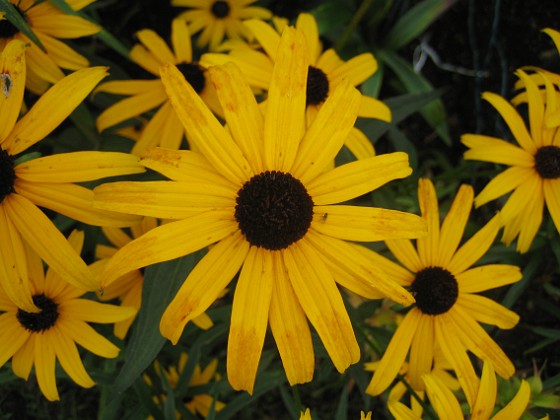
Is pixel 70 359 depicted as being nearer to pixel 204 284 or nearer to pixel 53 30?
pixel 204 284

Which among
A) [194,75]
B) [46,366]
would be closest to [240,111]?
[194,75]

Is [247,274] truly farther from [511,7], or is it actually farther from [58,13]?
[511,7]

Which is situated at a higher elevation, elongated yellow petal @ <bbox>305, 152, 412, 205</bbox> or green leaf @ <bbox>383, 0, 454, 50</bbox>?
green leaf @ <bbox>383, 0, 454, 50</bbox>

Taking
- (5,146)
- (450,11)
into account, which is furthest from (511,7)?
(5,146)

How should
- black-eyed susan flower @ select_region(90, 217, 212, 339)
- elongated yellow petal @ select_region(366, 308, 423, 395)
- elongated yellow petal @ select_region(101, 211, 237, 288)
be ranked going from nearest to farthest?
elongated yellow petal @ select_region(101, 211, 237, 288)
elongated yellow petal @ select_region(366, 308, 423, 395)
black-eyed susan flower @ select_region(90, 217, 212, 339)

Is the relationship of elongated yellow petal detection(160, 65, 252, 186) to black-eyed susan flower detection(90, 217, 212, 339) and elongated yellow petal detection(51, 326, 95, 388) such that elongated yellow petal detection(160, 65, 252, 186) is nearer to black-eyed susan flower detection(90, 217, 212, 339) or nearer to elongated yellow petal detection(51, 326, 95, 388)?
black-eyed susan flower detection(90, 217, 212, 339)

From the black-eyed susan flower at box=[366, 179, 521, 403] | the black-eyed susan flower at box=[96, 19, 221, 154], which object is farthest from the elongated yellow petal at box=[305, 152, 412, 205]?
the black-eyed susan flower at box=[96, 19, 221, 154]

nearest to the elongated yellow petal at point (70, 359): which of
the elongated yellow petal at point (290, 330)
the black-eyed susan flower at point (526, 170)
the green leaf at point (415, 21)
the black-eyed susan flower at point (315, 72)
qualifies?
the elongated yellow petal at point (290, 330)
